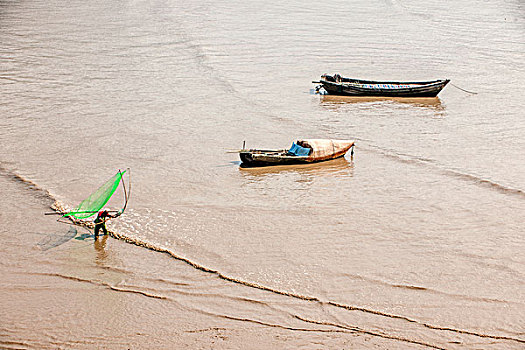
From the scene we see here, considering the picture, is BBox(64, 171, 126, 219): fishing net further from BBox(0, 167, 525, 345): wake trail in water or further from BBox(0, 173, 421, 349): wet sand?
BBox(0, 173, 421, 349): wet sand

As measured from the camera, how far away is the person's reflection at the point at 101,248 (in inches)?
442

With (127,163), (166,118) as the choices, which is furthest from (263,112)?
(127,163)

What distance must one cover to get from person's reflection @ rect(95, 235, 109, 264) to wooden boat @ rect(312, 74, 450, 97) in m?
13.9

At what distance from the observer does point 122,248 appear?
38.1 feet

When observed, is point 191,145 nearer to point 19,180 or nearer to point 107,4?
point 19,180

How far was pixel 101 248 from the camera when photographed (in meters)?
11.6

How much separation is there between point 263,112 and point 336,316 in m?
12.6

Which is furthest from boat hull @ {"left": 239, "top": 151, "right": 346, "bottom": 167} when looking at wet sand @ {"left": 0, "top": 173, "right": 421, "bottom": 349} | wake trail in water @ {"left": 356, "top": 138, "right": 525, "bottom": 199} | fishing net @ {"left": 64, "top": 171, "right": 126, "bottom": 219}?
wet sand @ {"left": 0, "top": 173, "right": 421, "bottom": 349}

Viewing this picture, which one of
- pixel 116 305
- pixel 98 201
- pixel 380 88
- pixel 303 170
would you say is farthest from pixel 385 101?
pixel 116 305

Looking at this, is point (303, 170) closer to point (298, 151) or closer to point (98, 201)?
point (298, 151)

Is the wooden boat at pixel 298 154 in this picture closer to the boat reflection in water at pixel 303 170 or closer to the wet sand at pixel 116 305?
the boat reflection in water at pixel 303 170

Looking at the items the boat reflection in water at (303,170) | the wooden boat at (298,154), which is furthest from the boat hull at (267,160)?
the boat reflection in water at (303,170)

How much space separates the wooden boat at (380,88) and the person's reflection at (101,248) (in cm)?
1386

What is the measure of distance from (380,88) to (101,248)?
49.1 feet
